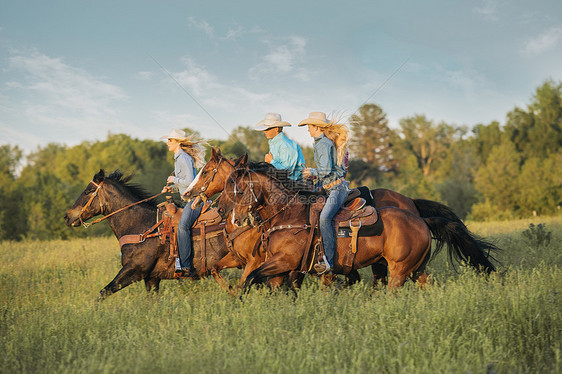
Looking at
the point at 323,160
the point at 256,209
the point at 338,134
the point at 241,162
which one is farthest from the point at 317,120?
the point at 256,209

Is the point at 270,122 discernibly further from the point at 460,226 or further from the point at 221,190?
the point at 460,226

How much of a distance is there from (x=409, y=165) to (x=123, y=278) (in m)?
51.2

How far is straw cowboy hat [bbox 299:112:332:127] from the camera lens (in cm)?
645

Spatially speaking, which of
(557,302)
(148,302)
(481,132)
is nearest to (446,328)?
(557,302)

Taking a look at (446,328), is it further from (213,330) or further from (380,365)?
(213,330)

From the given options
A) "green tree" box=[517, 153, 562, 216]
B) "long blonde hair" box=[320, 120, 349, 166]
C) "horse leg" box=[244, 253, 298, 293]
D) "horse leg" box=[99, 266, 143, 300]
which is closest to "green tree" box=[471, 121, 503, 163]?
"green tree" box=[517, 153, 562, 216]

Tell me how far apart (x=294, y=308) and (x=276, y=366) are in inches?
61.0

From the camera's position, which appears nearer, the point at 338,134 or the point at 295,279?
the point at 338,134

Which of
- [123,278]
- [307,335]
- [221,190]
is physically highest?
[221,190]

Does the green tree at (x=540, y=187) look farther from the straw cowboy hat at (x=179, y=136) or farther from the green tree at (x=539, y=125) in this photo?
the straw cowboy hat at (x=179, y=136)

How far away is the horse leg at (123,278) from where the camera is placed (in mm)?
6741

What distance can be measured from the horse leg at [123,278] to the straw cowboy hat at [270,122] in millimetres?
2911

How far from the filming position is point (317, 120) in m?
6.46

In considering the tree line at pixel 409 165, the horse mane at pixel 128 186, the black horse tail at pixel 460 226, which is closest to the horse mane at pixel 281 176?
the horse mane at pixel 128 186
